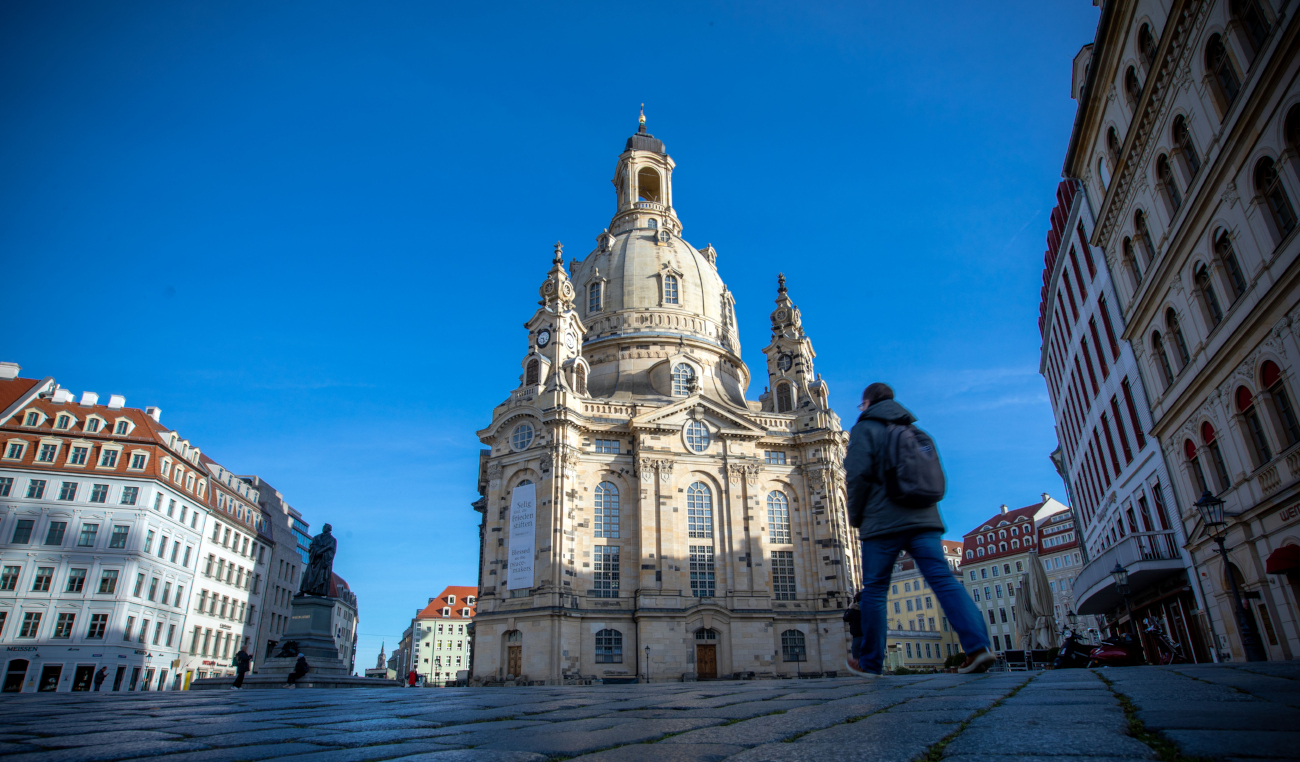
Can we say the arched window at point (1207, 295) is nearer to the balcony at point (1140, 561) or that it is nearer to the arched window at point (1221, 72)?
the arched window at point (1221, 72)

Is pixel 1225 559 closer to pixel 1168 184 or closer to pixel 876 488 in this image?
pixel 1168 184

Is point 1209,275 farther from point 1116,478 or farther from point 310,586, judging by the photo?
point 310,586

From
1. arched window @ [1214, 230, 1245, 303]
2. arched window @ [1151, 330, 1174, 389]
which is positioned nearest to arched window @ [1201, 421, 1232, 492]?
arched window @ [1151, 330, 1174, 389]

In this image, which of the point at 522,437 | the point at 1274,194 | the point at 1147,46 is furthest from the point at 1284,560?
the point at 522,437

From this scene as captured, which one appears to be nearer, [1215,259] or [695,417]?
[1215,259]

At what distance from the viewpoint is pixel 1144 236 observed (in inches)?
942

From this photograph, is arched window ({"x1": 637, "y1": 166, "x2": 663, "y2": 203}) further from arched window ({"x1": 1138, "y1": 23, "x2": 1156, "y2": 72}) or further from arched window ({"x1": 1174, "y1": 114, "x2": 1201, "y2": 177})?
arched window ({"x1": 1174, "y1": 114, "x2": 1201, "y2": 177})

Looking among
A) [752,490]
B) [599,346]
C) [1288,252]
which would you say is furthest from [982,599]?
[1288,252]

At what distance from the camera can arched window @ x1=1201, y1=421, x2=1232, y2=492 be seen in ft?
68.0

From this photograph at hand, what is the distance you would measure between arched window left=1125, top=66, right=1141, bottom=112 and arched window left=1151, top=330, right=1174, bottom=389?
7.02 m

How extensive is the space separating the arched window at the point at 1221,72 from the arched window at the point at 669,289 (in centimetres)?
4160

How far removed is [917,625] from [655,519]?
2266 inches

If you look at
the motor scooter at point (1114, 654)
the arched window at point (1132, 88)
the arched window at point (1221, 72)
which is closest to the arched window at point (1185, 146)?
the arched window at point (1221, 72)

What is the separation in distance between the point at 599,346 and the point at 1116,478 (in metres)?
34.9
